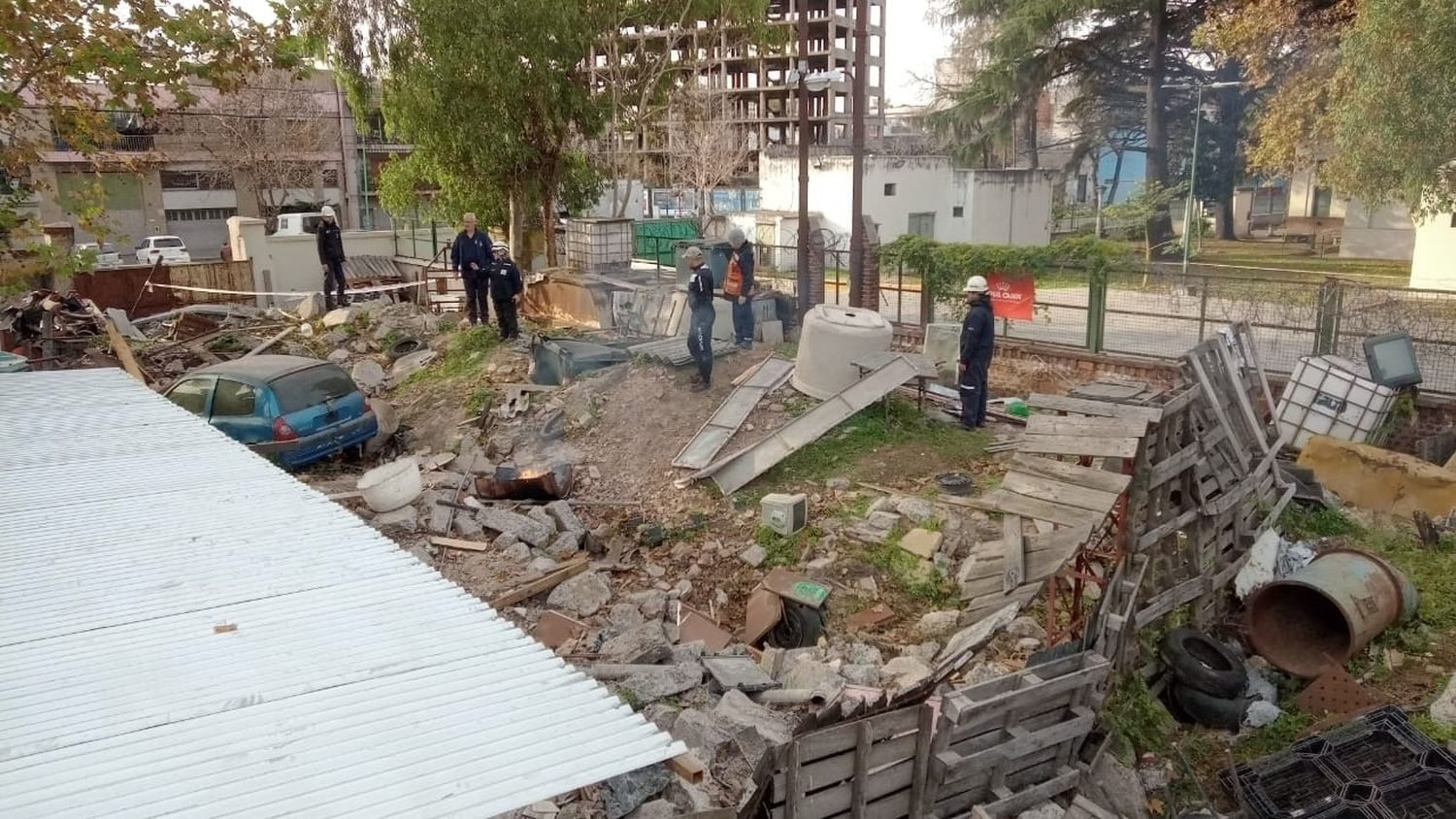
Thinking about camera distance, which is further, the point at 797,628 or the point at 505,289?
the point at 505,289

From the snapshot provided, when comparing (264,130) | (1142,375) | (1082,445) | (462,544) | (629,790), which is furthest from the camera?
(264,130)

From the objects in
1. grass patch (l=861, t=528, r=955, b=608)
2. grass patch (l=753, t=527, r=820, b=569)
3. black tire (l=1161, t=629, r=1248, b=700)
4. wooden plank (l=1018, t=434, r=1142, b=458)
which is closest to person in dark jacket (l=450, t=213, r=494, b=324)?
grass patch (l=753, t=527, r=820, b=569)

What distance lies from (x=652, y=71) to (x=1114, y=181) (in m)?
31.0

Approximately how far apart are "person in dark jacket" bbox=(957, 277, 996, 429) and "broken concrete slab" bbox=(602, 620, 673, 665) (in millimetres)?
5532

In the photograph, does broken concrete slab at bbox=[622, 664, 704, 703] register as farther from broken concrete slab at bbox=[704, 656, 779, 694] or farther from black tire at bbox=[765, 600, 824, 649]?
black tire at bbox=[765, 600, 824, 649]

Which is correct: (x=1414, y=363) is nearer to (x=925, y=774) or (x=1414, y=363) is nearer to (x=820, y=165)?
(x=925, y=774)

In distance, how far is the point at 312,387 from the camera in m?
13.0

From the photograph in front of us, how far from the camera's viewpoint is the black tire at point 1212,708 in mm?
7949

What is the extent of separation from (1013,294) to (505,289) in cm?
835

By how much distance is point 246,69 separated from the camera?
1407 centimetres

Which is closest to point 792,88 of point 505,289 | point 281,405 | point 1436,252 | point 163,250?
point 163,250

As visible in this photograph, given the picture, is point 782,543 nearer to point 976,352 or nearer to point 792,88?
point 976,352

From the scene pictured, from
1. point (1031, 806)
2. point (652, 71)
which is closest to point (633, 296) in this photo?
Result: point (652, 71)

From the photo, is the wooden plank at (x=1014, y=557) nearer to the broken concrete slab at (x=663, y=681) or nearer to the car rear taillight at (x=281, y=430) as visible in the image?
the broken concrete slab at (x=663, y=681)
